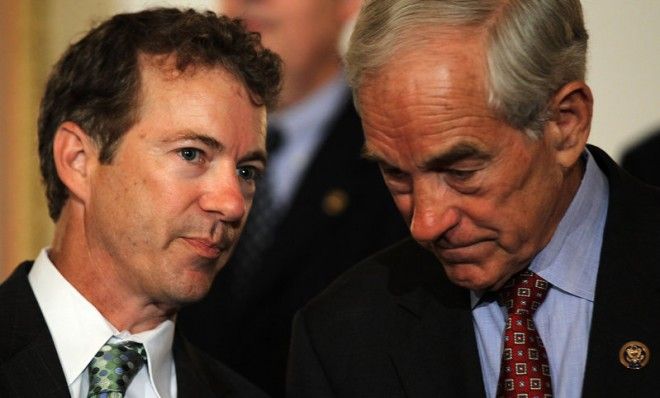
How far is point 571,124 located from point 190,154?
1.00 metres

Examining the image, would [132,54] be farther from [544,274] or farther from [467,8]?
[544,274]

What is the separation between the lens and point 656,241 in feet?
10.2

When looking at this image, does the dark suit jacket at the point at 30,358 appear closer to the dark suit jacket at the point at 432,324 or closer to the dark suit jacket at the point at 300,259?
the dark suit jacket at the point at 432,324

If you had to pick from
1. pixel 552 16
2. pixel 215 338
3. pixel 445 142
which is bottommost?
pixel 215 338

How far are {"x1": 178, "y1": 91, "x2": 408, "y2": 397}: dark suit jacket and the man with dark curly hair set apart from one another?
0.76 m

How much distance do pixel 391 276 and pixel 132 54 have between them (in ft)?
3.10

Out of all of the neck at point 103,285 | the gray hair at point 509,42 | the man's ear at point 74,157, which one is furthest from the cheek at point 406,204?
the man's ear at point 74,157

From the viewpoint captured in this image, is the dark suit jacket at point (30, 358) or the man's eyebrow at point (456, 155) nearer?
the man's eyebrow at point (456, 155)

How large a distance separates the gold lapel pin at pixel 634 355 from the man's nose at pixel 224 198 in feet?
3.48

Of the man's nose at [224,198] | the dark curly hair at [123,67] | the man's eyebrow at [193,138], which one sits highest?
the dark curly hair at [123,67]

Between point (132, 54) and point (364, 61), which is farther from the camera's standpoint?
point (132, 54)

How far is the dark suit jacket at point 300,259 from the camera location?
4180mm

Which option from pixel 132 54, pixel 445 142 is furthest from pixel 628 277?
pixel 132 54

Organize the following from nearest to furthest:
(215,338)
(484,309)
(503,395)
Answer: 1. (503,395)
2. (484,309)
3. (215,338)
